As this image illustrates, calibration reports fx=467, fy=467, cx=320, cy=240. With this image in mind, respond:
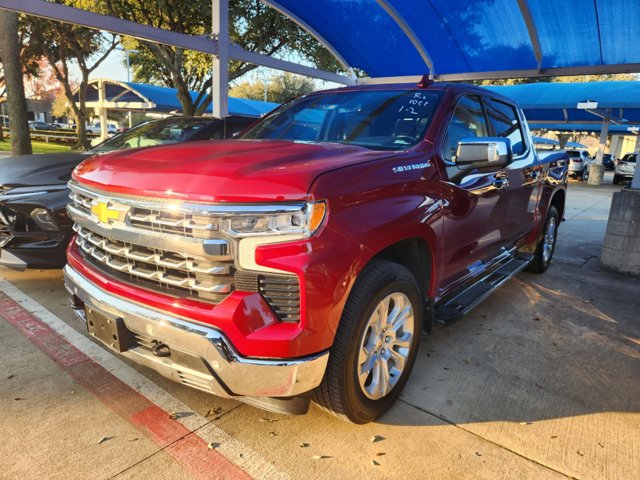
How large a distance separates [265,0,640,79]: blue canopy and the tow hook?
703 cm

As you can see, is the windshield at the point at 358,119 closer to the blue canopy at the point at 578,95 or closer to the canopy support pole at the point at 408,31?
the canopy support pole at the point at 408,31

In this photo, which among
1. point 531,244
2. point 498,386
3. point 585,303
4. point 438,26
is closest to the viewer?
point 498,386

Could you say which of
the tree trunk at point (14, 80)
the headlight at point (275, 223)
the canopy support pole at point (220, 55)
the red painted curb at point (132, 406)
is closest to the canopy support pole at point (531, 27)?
the canopy support pole at point (220, 55)

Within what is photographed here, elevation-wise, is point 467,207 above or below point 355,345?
above

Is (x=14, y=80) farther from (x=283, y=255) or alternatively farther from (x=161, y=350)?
(x=283, y=255)

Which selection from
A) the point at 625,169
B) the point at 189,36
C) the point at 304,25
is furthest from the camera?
the point at 625,169

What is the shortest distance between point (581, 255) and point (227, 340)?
6.53 m

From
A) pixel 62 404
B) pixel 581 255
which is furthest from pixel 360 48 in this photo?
pixel 62 404

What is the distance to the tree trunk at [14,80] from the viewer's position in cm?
974

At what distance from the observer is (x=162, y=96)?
2727cm

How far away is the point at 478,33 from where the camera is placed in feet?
26.1

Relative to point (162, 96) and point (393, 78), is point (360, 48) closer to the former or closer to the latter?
point (393, 78)

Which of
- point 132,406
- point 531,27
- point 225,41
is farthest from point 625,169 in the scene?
point 132,406

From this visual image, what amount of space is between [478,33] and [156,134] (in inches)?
222
